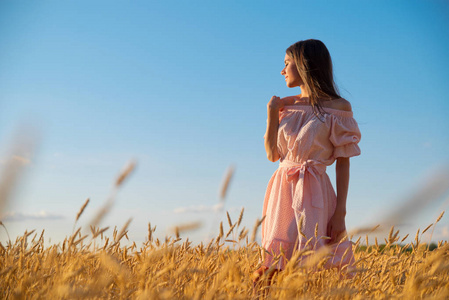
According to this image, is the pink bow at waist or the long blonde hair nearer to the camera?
the pink bow at waist

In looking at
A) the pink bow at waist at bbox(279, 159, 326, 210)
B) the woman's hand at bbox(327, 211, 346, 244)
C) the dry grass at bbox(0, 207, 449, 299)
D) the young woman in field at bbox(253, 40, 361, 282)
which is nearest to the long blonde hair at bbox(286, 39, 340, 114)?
the young woman in field at bbox(253, 40, 361, 282)

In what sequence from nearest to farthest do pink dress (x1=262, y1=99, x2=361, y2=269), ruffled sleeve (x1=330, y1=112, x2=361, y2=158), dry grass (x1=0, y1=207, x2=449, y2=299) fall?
dry grass (x1=0, y1=207, x2=449, y2=299), pink dress (x1=262, y1=99, x2=361, y2=269), ruffled sleeve (x1=330, y1=112, x2=361, y2=158)

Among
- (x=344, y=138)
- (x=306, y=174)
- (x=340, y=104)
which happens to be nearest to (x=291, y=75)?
(x=340, y=104)

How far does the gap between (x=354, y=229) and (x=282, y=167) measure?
42.9 inches

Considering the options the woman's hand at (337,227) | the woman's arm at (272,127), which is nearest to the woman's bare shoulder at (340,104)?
the woman's arm at (272,127)

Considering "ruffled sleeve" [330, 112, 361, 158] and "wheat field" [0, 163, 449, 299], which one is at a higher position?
"ruffled sleeve" [330, 112, 361, 158]

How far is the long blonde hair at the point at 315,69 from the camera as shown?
275 cm

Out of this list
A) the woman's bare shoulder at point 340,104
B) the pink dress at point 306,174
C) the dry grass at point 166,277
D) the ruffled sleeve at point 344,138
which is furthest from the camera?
the woman's bare shoulder at point 340,104

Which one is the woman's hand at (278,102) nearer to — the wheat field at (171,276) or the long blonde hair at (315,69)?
the long blonde hair at (315,69)

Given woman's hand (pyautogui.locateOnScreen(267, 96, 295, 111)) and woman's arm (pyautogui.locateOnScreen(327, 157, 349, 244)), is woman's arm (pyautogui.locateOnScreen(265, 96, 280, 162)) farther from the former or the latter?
woman's arm (pyautogui.locateOnScreen(327, 157, 349, 244))

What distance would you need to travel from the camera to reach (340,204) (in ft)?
8.63

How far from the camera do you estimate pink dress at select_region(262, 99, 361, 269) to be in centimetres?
257

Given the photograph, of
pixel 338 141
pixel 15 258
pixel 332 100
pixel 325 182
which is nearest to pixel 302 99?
pixel 332 100

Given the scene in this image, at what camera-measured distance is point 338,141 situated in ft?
8.79
